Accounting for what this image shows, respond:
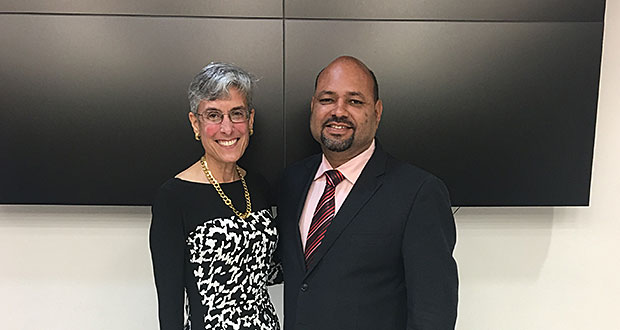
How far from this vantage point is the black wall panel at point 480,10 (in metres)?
1.85

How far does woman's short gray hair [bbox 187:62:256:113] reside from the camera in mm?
1457

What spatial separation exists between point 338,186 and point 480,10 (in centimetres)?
103

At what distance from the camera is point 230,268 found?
1505mm

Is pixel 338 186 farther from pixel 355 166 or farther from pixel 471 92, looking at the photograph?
pixel 471 92

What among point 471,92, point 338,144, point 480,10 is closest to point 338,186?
point 338,144

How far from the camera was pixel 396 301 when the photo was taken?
4.76 feet

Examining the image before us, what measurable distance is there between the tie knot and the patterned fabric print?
30cm

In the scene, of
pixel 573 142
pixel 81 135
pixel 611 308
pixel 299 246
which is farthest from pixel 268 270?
pixel 611 308

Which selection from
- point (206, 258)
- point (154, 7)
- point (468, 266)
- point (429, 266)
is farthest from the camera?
point (468, 266)

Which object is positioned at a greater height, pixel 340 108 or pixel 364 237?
pixel 340 108

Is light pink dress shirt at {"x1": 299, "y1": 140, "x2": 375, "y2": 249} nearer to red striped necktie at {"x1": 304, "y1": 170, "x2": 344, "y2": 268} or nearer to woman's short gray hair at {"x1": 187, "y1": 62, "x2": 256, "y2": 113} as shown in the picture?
red striped necktie at {"x1": 304, "y1": 170, "x2": 344, "y2": 268}

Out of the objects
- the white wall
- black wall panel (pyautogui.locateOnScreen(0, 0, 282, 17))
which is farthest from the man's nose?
the white wall

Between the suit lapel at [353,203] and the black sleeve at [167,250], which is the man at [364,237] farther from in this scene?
the black sleeve at [167,250]

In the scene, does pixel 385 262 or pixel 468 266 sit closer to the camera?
pixel 385 262
